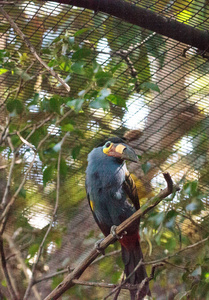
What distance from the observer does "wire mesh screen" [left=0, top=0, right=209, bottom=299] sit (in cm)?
213

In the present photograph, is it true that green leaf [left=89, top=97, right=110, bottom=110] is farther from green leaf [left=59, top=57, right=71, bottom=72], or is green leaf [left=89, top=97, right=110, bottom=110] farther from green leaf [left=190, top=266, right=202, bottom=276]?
green leaf [left=190, top=266, right=202, bottom=276]

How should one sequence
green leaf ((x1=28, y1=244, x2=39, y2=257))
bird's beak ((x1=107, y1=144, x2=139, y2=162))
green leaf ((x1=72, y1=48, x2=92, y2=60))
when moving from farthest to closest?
1. green leaf ((x1=28, y1=244, x2=39, y2=257))
2. green leaf ((x1=72, y1=48, x2=92, y2=60))
3. bird's beak ((x1=107, y1=144, x2=139, y2=162))

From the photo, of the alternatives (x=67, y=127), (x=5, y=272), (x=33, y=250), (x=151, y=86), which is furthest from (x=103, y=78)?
(x=33, y=250)

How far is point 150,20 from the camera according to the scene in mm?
1996

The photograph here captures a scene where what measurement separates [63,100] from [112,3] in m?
0.60

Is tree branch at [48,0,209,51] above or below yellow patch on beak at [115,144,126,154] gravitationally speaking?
above

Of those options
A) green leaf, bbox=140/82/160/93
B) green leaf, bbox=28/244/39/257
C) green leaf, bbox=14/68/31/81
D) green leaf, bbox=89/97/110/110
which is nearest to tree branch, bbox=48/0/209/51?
green leaf, bbox=140/82/160/93

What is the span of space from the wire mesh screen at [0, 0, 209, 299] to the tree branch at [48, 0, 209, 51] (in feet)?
0.16

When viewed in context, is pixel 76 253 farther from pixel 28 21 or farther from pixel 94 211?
pixel 28 21

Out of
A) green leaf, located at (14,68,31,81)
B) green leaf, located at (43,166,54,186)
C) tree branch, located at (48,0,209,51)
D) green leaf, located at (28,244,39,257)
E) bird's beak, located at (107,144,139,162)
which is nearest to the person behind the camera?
bird's beak, located at (107,144,139,162)

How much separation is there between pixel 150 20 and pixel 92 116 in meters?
0.79

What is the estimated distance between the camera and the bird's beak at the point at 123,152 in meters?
1.84

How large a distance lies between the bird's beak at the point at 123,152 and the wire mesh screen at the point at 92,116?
217 millimetres

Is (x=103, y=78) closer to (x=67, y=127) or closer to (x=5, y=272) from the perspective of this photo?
(x=67, y=127)
